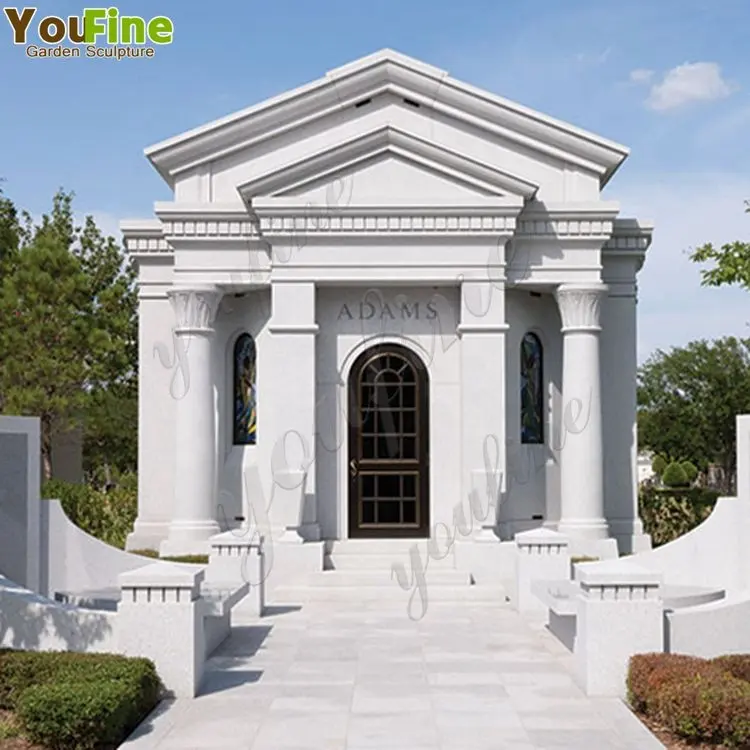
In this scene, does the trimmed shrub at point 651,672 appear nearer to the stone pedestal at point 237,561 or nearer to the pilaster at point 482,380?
the stone pedestal at point 237,561

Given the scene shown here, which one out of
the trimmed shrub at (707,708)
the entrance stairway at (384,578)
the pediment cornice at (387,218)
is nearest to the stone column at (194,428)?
the pediment cornice at (387,218)

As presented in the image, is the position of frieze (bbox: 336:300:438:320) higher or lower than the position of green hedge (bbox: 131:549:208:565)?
higher

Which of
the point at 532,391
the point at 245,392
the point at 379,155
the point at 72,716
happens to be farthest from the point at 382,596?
the point at 72,716

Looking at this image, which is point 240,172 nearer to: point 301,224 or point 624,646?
point 301,224

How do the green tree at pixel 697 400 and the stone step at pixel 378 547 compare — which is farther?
the green tree at pixel 697 400

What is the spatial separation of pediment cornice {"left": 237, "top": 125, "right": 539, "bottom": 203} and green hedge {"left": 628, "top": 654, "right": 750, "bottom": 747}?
1040cm

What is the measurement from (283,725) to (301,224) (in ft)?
36.2

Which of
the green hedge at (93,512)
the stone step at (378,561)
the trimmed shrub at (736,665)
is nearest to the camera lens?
the trimmed shrub at (736,665)

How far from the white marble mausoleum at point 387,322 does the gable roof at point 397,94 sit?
1.4 inches

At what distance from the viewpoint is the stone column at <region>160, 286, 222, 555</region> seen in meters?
20.1

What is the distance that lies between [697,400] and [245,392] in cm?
3417

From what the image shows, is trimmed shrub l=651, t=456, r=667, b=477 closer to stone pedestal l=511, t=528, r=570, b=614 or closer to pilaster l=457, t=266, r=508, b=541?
pilaster l=457, t=266, r=508, b=541

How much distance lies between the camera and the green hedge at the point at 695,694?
30.4 ft

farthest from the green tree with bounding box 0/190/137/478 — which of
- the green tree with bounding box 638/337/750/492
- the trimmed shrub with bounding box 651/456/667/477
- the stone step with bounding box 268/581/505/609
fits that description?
the trimmed shrub with bounding box 651/456/667/477
